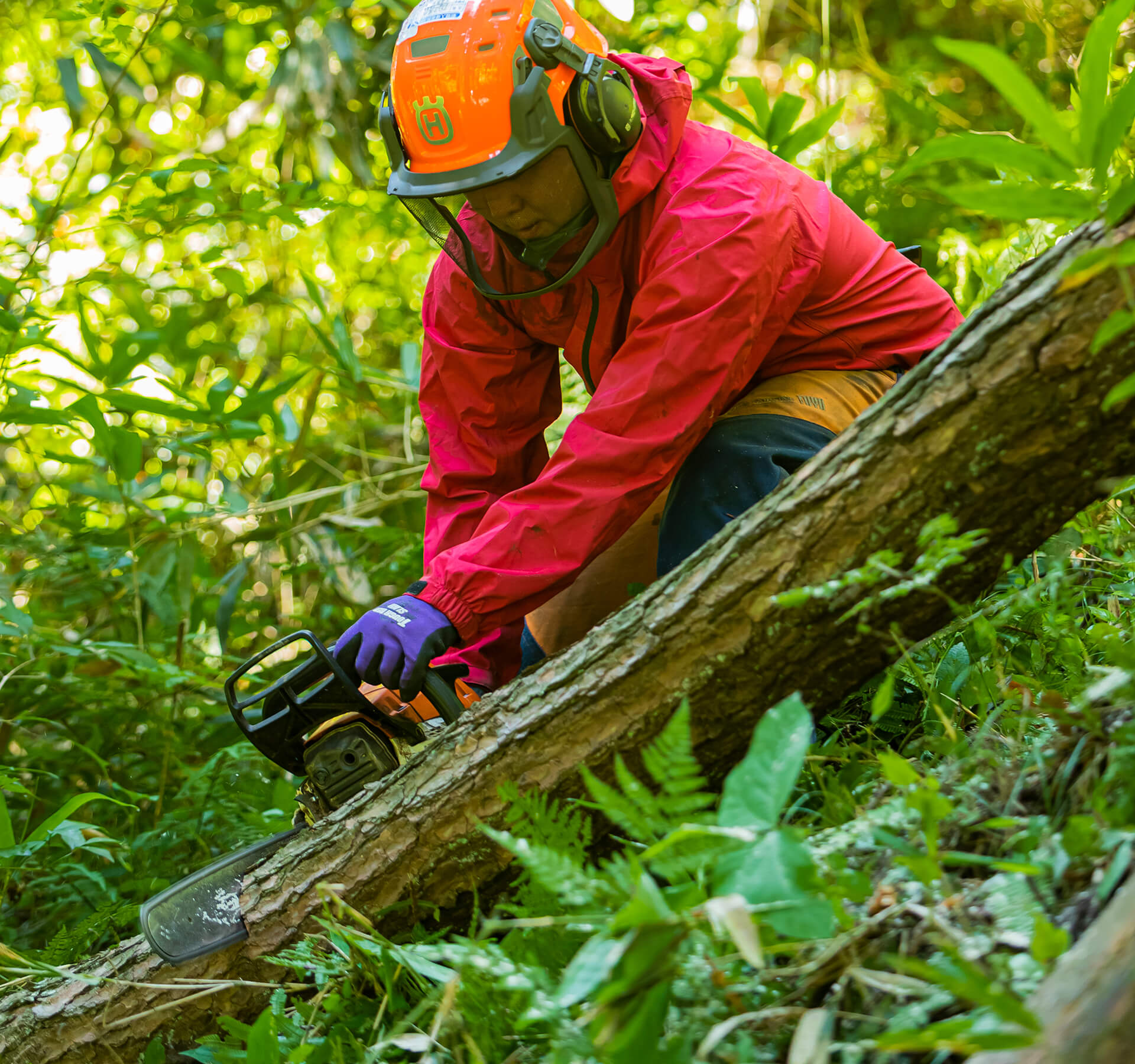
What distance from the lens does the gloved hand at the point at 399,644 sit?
1.79 m

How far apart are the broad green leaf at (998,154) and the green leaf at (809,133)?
1.81 metres

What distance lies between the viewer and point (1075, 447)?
1104mm

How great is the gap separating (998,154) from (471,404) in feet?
5.13

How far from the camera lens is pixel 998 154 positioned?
0.93 m

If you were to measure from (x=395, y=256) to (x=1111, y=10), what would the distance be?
500 centimetres

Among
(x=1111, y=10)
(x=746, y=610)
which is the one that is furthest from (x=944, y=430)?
(x=1111, y=10)

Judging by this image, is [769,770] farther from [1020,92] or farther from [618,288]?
[618,288]

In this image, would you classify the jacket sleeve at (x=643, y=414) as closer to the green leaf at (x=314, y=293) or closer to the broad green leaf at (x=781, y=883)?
the broad green leaf at (x=781, y=883)

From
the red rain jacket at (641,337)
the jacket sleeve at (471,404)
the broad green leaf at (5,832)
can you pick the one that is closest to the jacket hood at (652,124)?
the red rain jacket at (641,337)

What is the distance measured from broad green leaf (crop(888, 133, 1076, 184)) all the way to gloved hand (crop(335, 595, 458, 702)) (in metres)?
1.18

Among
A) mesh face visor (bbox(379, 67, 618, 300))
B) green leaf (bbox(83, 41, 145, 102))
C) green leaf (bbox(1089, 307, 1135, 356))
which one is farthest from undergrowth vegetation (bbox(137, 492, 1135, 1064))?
green leaf (bbox(83, 41, 145, 102))

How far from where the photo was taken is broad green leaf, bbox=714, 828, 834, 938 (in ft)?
2.69

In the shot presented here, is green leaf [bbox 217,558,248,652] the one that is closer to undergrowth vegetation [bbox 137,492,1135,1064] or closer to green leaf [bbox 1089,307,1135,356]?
undergrowth vegetation [bbox 137,492,1135,1064]

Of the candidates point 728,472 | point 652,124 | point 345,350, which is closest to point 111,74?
point 345,350
